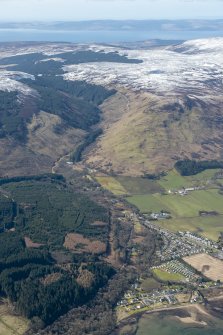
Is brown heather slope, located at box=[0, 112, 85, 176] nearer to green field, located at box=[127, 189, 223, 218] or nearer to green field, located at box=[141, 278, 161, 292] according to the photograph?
green field, located at box=[127, 189, 223, 218]

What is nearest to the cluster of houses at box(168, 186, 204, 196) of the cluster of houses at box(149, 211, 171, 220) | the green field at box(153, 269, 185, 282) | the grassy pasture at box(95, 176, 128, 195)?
the grassy pasture at box(95, 176, 128, 195)

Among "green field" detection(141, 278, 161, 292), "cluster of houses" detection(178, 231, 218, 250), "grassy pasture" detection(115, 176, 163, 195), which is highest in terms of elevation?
"grassy pasture" detection(115, 176, 163, 195)

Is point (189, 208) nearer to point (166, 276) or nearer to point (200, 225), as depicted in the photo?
point (200, 225)

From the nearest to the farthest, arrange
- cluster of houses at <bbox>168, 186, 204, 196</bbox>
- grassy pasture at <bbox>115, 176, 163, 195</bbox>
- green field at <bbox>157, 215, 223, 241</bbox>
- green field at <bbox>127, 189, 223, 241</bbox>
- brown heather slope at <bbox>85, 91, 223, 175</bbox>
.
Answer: green field at <bbox>157, 215, 223, 241</bbox>
green field at <bbox>127, 189, 223, 241</bbox>
cluster of houses at <bbox>168, 186, 204, 196</bbox>
grassy pasture at <bbox>115, 176, 163, 195</bbox>
brown heather slope at <bbox>85, 91, 223, 175</bbox>

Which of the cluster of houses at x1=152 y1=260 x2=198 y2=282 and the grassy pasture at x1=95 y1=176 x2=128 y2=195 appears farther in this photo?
the grassy pasture at x1=95 y1=176 x2=128 y2=195

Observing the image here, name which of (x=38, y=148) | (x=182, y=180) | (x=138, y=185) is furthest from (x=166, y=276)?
(x=38, y=148)

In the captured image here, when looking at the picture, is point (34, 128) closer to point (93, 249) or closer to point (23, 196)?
point (23, 196)
